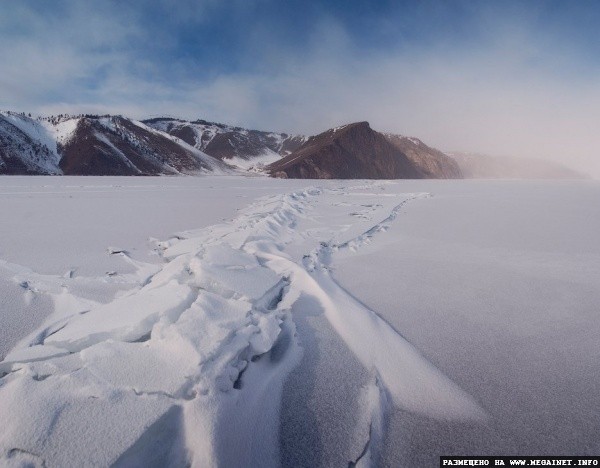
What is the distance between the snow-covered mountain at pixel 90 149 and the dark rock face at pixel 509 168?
11194 centimetres

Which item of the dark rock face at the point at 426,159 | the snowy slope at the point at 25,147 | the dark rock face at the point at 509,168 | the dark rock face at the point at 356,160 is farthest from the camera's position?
the dark rock face at the point at 509,168

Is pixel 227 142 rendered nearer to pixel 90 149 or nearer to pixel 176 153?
pixel 176 153

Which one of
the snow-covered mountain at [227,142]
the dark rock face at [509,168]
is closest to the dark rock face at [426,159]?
the dark rock face at [509,168]

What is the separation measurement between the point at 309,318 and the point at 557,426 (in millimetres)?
1381

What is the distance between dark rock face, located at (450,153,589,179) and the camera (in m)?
139

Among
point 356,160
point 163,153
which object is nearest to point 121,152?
point 163,153

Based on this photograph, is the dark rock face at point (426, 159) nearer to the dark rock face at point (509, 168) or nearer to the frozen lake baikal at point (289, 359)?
the dark rock face at point (509, 168)

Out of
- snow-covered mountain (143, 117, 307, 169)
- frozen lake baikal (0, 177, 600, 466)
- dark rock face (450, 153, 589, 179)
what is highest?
snow-covered mountain (143, 117, 307, 169)

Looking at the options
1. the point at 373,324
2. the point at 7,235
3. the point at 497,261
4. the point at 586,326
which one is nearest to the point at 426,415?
the point at 373,324

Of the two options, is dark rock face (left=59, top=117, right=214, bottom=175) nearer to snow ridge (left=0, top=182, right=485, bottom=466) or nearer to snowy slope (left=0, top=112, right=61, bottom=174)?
snowy slope (left=0, top=112, right=61, bottom=174)

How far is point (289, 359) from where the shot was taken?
1.78 metres

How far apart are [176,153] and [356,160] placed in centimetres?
4514

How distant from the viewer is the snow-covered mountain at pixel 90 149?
5359 cm

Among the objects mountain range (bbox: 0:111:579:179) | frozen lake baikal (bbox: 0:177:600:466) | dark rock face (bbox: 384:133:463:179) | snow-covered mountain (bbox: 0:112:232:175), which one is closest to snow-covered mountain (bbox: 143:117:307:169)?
mountain range (bbox: 0:111:579:179)
